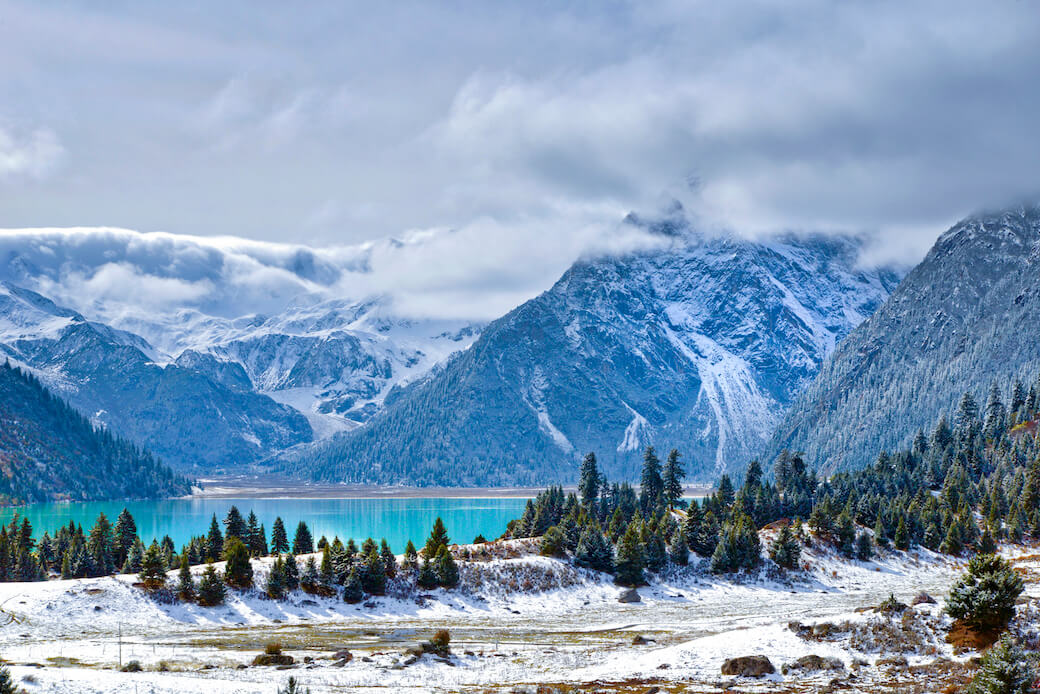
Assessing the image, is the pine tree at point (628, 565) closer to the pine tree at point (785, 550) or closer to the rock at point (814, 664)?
the pine tree at point (785, 550)

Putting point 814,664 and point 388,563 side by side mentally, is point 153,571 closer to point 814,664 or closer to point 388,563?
point 388,563

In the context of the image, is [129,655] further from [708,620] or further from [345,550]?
[708,620]

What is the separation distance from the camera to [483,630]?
77.6 meters

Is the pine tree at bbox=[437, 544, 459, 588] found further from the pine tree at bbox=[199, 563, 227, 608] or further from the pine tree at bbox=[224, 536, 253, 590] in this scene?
the pine tree at bbox=[199, 563, 227, 608]

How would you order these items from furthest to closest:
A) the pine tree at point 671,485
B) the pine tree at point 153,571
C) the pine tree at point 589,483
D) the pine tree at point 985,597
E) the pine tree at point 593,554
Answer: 1. the pine tree at point 589,483
2. the pine tree at point 671,485
3. the pine tree at point 593,554
4. the pine tree at point 153,571
5. the pine tree at point 985,597

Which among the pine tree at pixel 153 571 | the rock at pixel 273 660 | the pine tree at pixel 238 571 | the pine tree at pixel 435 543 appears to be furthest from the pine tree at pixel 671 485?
the rock at pixel 273 660

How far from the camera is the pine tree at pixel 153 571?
86500mm

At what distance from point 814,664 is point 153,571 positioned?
6052 centimetres

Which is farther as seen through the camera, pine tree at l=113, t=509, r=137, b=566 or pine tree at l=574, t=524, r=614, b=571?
pine tree at l=113, t=509, r=137, b=566

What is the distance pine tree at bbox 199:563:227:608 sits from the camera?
84938mm

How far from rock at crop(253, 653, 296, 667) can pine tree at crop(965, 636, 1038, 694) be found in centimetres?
3779

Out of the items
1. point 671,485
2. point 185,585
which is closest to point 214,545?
point 185,585

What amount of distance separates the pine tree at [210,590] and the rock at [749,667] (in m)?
50.4

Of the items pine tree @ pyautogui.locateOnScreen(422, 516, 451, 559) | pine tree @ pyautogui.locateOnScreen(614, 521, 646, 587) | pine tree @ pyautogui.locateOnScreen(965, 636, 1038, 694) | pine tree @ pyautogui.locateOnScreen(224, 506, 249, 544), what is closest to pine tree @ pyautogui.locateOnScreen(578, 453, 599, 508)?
pine tree @ pyautogui.locateOnScreen(614, 521, 646, 587)
